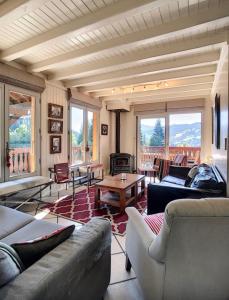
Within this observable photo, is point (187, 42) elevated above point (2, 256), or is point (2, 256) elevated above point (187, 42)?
point (187, 42)

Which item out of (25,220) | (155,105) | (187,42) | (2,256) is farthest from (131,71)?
(2,256)

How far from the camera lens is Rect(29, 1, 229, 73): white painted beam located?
215 centimetres

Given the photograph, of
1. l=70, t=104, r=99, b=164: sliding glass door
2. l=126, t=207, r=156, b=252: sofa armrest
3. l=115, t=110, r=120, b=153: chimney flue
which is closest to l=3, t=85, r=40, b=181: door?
l=70, t=104, r=99, b=164: sliding glass door

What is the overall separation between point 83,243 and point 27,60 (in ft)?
11.8

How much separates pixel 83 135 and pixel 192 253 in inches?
185

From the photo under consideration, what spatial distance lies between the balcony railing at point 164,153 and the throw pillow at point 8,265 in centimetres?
575

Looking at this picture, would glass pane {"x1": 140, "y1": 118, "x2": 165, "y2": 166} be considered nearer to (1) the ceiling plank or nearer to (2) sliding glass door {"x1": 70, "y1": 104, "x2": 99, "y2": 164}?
(2) sliding glass door {"x1": 70, "y1": 104, "x2": 99, "y2": 164}

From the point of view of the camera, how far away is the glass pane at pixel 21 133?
367cm

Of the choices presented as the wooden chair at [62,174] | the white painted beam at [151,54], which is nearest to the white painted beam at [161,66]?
the white painted beam at [151,54]

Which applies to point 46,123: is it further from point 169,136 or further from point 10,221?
point 169,136

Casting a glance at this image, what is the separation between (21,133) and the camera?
12.6ft

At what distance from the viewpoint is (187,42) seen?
2.82 meters

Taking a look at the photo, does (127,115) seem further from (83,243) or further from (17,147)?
(83,243)

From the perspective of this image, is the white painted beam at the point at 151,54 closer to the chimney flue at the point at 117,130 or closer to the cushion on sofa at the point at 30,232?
the cushion on sofa at the point at 30,232
